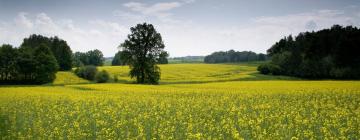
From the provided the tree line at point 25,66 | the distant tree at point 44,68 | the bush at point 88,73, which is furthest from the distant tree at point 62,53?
the distant tree at point 44,68

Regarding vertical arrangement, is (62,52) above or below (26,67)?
above

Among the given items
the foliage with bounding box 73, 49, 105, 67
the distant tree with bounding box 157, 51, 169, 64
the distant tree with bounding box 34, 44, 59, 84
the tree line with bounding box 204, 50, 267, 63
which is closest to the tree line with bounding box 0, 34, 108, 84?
the distant tree with bounding box 34, 44, 59, 84

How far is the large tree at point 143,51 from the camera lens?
196 feet

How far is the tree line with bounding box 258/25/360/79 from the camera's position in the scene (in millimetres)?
65625

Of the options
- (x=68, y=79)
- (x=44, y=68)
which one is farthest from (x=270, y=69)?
(x=44, y=68)

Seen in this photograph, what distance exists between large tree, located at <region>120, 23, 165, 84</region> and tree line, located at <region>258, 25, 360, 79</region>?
25.4m

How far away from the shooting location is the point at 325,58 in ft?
226

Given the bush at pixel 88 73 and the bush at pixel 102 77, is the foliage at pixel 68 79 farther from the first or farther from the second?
the bush at pixel 102 77

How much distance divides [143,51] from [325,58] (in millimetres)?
30469

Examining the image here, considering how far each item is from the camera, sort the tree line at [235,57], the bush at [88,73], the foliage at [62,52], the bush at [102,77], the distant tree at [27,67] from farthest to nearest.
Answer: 1. the tree line at [235,57]
2. the foliage at [62,52]
3. the bush at [88,73]
4. the distant tree at [27,67]
5. the bush at [102,77]

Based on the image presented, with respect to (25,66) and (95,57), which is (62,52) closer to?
(25,66)

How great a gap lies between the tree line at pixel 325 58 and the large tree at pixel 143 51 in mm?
25378

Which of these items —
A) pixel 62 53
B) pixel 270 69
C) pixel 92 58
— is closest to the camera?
pixel 270 69

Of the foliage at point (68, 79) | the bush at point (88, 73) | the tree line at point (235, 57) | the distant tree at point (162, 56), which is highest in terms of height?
the tree line at point (235, 57)
